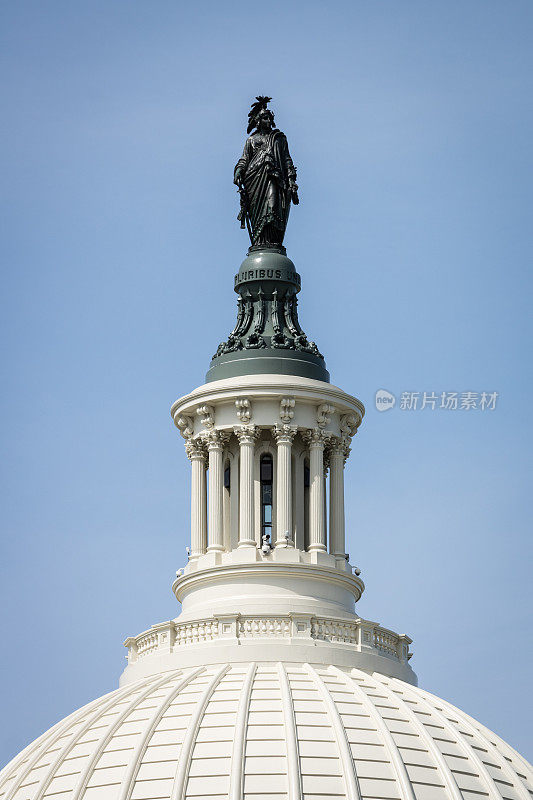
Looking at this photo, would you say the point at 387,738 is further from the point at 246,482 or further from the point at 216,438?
the point at 216,438

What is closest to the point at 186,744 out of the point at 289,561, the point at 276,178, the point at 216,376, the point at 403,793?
the point at 403,793

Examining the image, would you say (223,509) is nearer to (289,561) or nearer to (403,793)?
(289,561)

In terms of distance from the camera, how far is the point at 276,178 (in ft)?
273

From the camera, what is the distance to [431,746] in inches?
2717

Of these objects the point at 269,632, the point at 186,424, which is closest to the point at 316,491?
the point at 186,424

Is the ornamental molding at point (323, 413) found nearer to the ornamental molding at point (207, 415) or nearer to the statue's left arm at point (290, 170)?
the ornamental molding at point (207, 415)

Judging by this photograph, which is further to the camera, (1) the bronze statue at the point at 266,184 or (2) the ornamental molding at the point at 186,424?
(1) the bronze statue at the point at 266,184

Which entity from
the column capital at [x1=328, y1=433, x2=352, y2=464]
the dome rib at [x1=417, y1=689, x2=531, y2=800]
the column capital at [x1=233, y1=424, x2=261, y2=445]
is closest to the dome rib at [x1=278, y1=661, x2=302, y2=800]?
the dome rib at [x1=417, y1=689, x2=531, y2=800]

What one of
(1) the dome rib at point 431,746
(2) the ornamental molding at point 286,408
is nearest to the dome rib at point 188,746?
(1) the dome rib at point 431,746

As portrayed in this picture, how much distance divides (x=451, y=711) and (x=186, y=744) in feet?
35.1

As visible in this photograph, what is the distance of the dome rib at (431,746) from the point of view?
67.5 m

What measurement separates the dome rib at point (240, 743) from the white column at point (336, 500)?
383 inches

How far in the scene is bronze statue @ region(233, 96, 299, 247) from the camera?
8325cm

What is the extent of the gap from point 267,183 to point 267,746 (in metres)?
24.5
